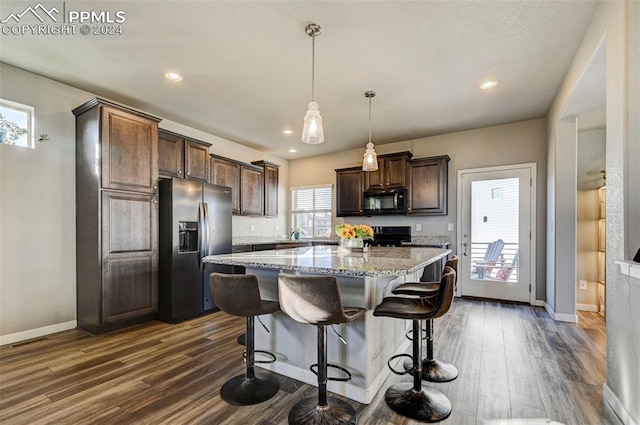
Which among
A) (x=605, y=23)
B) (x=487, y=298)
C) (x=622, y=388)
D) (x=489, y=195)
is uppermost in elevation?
(x=605, y=23)

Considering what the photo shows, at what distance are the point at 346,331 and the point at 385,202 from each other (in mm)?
3476

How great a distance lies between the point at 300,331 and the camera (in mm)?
2320

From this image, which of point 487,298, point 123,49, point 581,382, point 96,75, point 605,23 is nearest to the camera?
point 605,23

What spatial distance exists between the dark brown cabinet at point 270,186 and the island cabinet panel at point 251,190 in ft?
0.33

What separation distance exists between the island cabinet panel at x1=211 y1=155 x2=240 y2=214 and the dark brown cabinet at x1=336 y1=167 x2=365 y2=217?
182cm

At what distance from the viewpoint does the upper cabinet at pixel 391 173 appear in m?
5.03

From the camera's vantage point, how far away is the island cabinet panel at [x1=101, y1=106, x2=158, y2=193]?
3.23 metres

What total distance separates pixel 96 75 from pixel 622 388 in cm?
492

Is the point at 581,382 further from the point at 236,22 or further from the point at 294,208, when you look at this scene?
the point at 294,208

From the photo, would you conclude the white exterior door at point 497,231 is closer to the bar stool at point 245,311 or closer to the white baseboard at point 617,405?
the white baseboard at point 617,405

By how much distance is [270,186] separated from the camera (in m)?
5.97

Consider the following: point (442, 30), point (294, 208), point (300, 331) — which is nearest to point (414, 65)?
point (442, 30)

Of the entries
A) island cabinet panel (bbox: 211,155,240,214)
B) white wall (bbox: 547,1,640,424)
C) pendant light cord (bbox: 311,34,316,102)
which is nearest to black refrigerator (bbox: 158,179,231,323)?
island cabinet panel (bbox: 211,155,240,214)

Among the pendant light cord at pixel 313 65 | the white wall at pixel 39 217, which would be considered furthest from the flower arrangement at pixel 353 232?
the white wall at pixel 39 217
